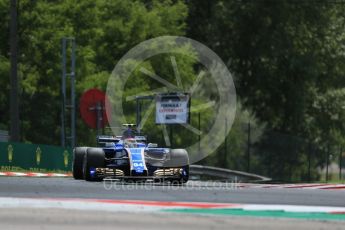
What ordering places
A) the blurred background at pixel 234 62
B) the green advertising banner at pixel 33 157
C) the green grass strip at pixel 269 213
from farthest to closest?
the blurred background at pixel 234 62
the green advertising banner at pixel 33 157
the green grass strip at pixel 269 213

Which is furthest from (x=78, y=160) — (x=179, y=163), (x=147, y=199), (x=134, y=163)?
(x=147, y=199)

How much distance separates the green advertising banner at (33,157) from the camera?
2953 centimetres

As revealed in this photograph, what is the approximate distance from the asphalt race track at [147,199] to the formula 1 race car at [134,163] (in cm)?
44

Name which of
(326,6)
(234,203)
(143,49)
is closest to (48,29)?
(143,49)

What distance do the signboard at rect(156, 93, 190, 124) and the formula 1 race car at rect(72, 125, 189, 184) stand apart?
8142mm

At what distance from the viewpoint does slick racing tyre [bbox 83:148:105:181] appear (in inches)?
837

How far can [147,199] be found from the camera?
15.5 m

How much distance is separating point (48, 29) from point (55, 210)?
2996 cm

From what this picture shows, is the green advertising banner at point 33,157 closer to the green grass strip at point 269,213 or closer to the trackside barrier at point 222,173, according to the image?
the trackside barrier at point 222,173

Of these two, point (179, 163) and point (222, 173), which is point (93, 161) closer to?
point (179, 163)

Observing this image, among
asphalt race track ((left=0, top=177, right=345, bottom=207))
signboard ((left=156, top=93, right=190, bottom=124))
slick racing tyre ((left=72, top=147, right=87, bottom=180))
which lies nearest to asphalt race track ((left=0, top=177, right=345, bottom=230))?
asphalt race track ((left=0, top=177, right=345, bottom=207))

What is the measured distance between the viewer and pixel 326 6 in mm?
49938

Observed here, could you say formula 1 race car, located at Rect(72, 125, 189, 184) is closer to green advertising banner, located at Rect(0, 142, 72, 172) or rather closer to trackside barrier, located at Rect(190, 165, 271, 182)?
trackside barrier, located at Rect(190, 165, 271, 182)

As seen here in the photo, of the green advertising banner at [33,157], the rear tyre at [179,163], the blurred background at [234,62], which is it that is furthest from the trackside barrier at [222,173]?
the blurred background at [234,62]
